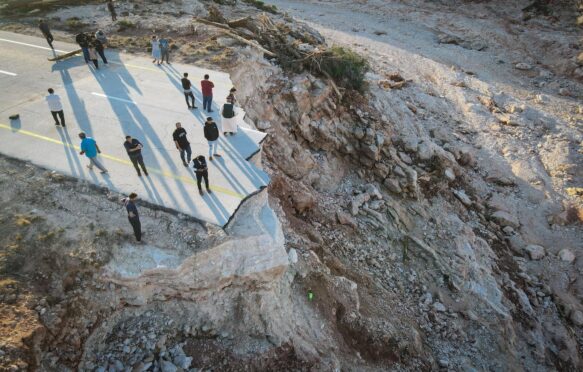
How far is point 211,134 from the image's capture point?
392 inches

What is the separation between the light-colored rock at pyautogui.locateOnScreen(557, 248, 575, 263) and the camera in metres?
16.1

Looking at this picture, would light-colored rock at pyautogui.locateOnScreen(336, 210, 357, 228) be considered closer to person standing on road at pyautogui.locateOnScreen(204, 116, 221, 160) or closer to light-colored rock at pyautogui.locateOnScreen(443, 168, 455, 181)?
person standing on road at pyautogui.locateOnScreen(204, 116, 221, 160)

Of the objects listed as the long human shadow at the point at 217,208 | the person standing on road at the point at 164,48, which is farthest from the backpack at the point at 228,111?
the person standing on road at the point at 164,48

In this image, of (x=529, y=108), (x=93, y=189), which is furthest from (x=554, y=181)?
(x=93, y=189)

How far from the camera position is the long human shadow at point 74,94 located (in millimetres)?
11913

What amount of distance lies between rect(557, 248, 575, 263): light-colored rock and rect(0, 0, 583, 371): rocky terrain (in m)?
0.26

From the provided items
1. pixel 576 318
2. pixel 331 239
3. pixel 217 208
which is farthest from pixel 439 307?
pixel 217 208

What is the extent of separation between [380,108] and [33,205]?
15921 mm

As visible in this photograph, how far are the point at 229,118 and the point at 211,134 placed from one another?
4.58ft

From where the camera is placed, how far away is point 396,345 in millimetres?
10102

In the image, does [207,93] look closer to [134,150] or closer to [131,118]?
[131,118]

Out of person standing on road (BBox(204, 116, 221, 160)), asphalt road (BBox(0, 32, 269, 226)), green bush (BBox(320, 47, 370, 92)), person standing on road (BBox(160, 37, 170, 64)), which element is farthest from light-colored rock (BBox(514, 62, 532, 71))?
person standing on road (BBox(204, 116, 221, 160))

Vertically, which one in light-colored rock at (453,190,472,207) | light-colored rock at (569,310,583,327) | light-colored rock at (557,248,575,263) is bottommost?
light-colored rock at (569,310,583,327)

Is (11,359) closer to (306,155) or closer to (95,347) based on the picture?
(95,347)
